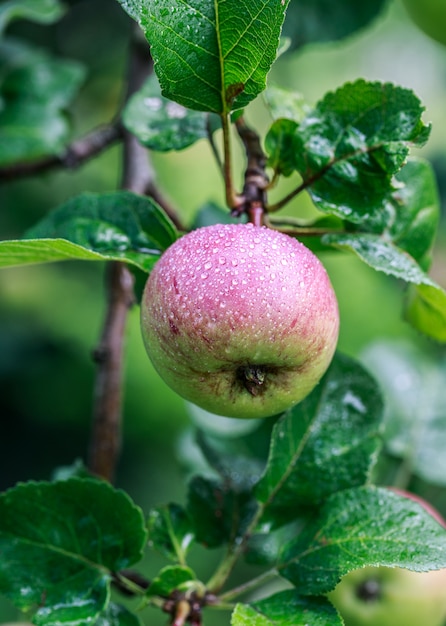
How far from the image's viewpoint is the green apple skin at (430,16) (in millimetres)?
1062

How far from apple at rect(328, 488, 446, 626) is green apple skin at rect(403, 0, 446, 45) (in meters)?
0.62

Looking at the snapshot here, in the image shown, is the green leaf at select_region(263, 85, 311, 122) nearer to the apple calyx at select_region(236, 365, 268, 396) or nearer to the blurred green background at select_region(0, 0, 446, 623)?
the apple calyx at select_region(236, 365, 268, 396)

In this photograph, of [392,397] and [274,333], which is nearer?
[274,333]

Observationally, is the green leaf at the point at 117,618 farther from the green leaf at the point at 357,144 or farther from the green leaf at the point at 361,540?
the green leaf at the point at 357,144

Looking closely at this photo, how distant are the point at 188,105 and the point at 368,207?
0.18 m

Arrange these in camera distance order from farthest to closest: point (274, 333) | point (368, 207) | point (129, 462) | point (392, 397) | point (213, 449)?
point (129, 462) → point (392, 397) → point (213, 449) → point (368, 207) → point (274, 333)

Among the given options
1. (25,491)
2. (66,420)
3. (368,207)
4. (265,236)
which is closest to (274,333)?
(265,236)

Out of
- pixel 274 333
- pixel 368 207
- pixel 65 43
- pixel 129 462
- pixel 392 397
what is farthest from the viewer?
pixel 129 462

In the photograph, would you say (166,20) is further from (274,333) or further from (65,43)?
(65,43)

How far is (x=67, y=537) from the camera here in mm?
784

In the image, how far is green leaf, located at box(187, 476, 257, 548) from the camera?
86 centimetres

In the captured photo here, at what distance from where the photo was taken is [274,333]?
0.59 m

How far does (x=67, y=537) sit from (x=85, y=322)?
1.39m

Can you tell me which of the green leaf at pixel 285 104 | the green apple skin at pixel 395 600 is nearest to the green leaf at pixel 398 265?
the green leaf at pixel 285 104
